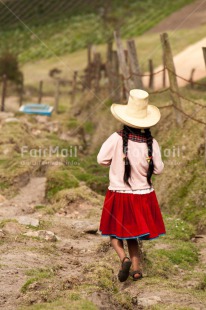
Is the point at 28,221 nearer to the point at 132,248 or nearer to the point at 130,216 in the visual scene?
the point at 132,248

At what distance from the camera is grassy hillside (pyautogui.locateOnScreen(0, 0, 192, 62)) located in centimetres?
4938

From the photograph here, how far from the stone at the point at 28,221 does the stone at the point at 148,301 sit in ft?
10.5

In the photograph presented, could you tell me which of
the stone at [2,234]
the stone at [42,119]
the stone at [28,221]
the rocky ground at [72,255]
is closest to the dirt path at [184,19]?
the stone at [42,119]

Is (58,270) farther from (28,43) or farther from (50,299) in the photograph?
(28,43)

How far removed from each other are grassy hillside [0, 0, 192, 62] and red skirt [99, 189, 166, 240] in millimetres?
38902

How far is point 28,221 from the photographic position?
10570 millimetres

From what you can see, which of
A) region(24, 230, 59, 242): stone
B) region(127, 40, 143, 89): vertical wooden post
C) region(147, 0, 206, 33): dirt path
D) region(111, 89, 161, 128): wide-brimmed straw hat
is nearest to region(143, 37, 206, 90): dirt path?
region(127, 40, 143, 89): vertical wooden post

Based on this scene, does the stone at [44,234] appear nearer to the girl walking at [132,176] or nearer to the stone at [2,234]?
the stone at [2,234]

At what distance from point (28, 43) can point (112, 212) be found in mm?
45140

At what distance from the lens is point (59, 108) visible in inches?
1184

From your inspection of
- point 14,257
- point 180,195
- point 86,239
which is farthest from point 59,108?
point 14,257

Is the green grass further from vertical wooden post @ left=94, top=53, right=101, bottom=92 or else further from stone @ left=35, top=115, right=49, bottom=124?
vertical wooden post @ left=94, top=53, right=101, bottom=92

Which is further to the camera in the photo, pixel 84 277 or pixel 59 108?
pixel 59 108

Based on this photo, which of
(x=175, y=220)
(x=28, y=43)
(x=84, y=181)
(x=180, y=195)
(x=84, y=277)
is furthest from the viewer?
(x=28, y=43)
